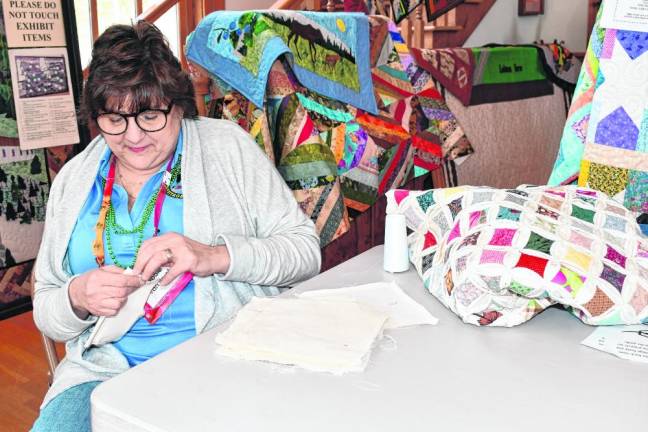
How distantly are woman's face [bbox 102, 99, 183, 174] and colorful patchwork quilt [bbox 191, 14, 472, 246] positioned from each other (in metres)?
0.51

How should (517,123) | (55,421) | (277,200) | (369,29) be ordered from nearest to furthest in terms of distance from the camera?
(55,421) < (277,200) < (369,29) < (517,123)

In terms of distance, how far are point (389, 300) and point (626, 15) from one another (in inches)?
31.0

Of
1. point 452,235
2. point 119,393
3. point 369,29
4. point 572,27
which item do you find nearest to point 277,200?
point 452,235

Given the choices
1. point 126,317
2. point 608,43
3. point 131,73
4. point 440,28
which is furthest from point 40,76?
point 440,28

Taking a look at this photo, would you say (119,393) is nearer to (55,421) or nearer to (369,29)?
(55,421)

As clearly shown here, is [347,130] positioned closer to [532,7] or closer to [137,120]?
[137,120]

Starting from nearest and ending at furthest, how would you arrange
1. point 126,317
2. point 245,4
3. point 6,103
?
point 126,317 → point 6,103 → point 245,4

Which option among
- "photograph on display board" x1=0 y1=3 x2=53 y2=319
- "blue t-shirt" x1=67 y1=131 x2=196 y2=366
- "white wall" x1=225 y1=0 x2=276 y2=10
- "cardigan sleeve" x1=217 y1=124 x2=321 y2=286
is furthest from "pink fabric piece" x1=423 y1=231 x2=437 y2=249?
"white wall" x1=225 y1=0 x2=276 y2=10

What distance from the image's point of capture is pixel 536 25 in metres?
4.60

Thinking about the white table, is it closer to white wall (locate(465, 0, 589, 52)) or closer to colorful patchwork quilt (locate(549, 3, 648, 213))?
colorful patchwork quilt (locate(549, 3, 648, 213))

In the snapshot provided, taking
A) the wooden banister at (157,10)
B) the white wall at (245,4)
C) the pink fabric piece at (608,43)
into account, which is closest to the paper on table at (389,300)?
the pink fabric piece at (608,43)

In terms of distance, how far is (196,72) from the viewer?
80.2 inches

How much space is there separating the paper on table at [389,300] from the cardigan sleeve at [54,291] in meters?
0.45

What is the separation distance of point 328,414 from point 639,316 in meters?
0.51
